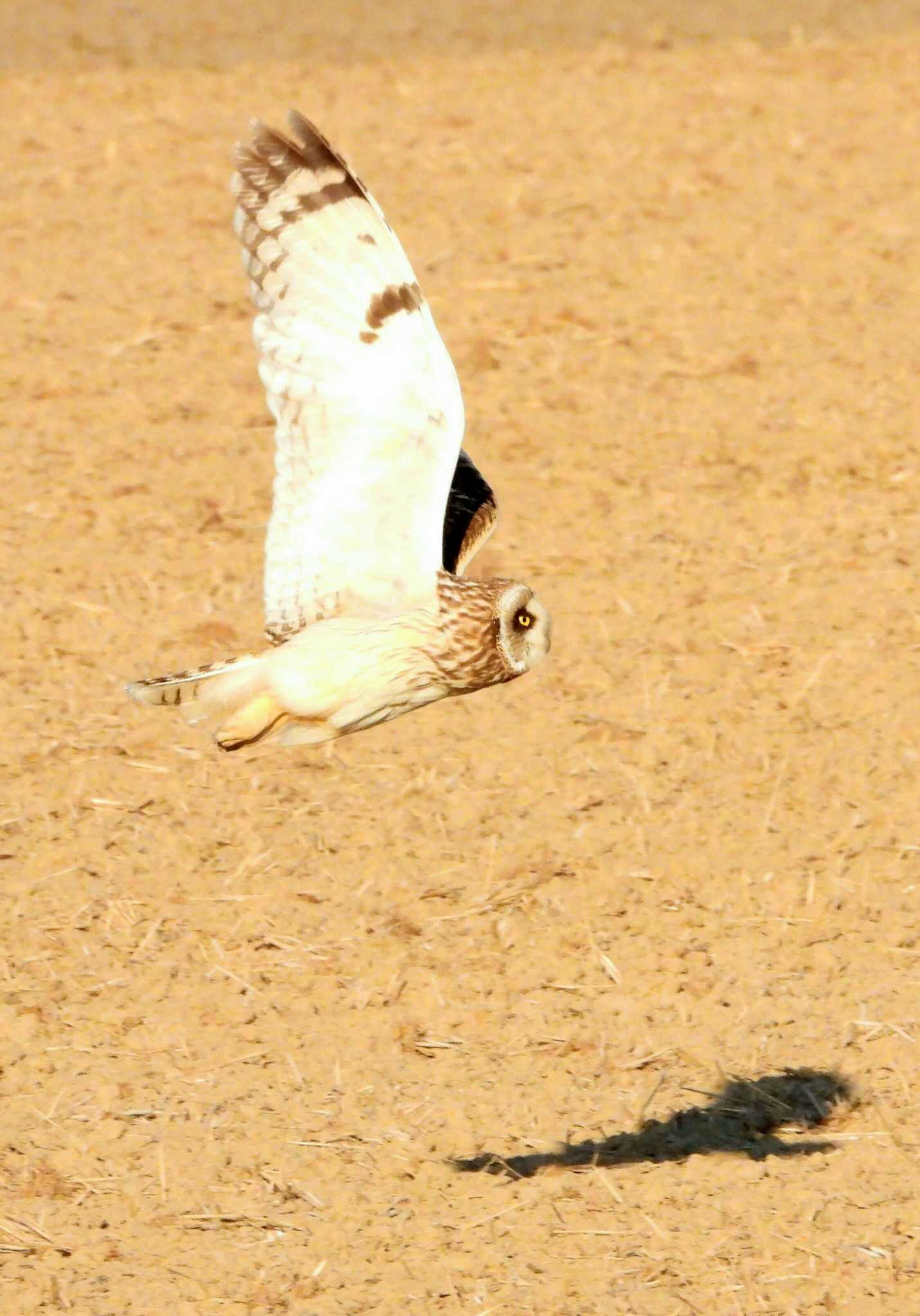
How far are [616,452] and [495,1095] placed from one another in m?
4.59

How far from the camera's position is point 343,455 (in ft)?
16.9

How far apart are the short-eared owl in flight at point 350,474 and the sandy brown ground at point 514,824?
125 cm

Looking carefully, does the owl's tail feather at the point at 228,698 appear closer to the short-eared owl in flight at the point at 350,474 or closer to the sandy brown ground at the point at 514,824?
the short-eared owl in flight at the point at 350,474

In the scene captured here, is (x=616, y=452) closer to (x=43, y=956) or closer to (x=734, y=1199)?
(x=43, y=956)

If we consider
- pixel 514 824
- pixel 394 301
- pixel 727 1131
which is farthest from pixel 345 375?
pixel 514 824

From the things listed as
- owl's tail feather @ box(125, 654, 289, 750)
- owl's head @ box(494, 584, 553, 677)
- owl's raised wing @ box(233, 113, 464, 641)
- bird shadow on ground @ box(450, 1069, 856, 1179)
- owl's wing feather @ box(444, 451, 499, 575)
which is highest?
owl's raised wing @ box(233, 113, 464, 641)

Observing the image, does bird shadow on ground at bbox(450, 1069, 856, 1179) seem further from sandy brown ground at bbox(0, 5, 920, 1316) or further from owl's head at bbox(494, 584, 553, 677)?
owl's head at bbox(494, 584, 553, 677)

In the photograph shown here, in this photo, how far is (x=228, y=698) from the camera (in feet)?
17.0

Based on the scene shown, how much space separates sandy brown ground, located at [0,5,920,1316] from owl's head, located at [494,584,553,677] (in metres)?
1.36

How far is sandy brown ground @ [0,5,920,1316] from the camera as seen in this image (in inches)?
211

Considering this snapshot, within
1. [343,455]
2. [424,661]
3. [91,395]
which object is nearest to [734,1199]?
[424,661]

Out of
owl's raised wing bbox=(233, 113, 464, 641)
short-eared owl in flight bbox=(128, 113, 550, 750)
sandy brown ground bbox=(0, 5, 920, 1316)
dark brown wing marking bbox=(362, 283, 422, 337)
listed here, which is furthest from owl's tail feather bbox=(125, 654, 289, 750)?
sandy brown ground bbox=(0, 5, 920, 1316)

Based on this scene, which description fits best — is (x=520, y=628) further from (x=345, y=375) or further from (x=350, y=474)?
(x=345, y=375)

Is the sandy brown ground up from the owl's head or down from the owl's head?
down
